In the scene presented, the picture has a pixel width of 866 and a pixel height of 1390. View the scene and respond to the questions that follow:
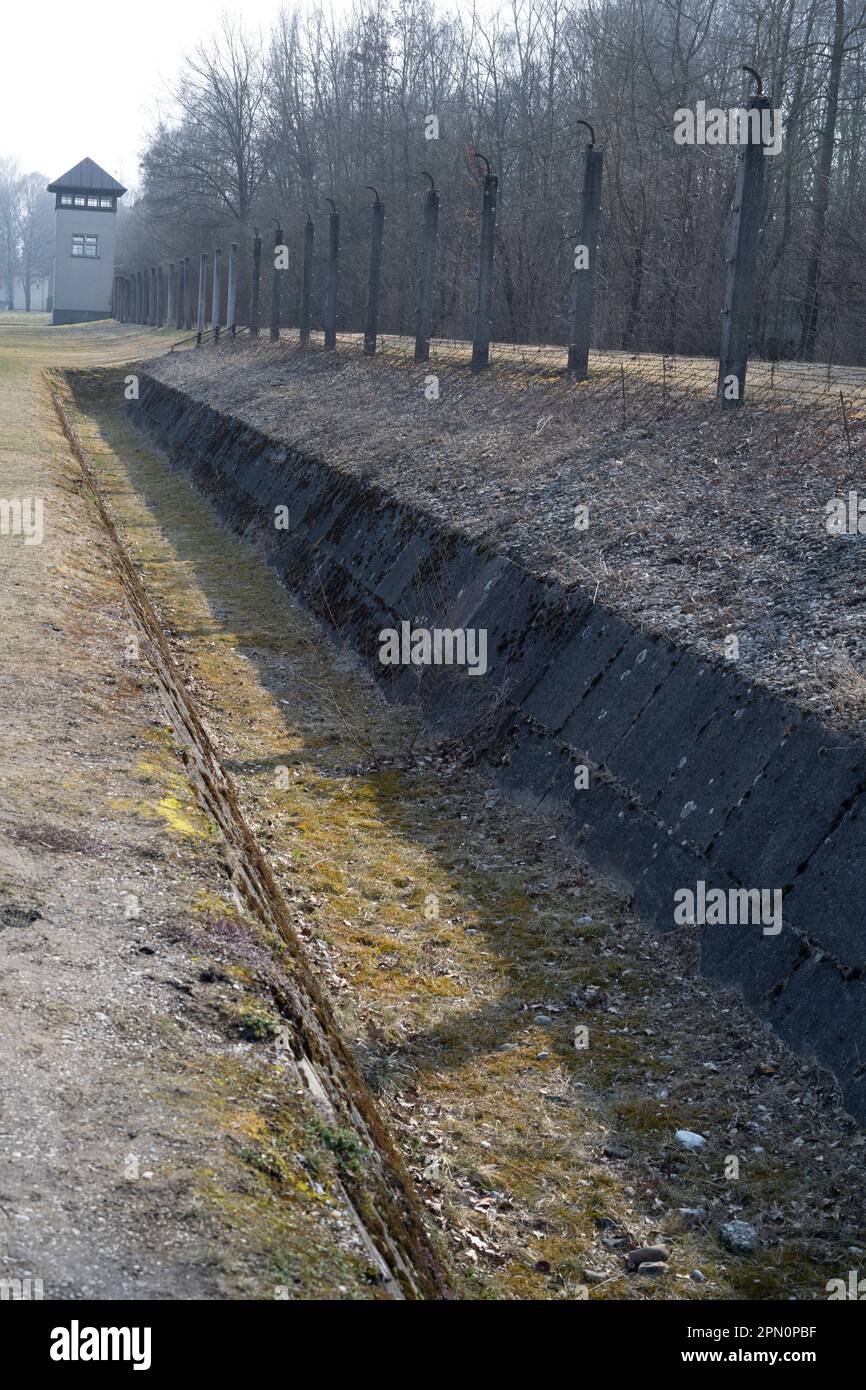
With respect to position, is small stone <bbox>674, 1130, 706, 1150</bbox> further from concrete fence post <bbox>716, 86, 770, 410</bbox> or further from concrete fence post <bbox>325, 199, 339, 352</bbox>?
concrete fence post <bbox>325, 199, 339, 352</bbox>

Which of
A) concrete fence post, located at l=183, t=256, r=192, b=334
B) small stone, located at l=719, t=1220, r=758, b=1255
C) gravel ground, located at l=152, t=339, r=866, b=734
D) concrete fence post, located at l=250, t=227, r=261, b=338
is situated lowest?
small stone, located at l=719, t=1220, r=758, b=1255

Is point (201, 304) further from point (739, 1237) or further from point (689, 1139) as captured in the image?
point (739, 1237)

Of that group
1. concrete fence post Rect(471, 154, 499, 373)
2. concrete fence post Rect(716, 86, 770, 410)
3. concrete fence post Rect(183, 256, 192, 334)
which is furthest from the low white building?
concrete fence post Rect(716, 86, 770, 410)

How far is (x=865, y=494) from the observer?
851cm

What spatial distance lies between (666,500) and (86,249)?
296 ft

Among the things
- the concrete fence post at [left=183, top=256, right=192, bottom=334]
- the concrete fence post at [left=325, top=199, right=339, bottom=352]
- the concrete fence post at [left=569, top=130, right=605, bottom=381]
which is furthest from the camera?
the concrete fence post at [left=183, top=256, right=192, bottom=334]

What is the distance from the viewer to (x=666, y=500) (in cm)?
993

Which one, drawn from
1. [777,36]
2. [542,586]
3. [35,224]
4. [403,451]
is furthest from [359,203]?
[35,224]

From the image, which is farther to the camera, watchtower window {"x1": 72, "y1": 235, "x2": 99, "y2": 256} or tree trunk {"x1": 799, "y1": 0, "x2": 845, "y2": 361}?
watchtower window {"x1": 72, "y1": 235, "x2": 99, "y2": 256}

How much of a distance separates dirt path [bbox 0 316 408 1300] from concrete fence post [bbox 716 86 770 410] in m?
6.35

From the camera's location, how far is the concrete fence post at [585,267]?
14.9m

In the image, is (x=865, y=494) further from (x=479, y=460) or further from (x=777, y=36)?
(x=777, y=36)

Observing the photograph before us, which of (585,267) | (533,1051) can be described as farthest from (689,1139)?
(585,267)

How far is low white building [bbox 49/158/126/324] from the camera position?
8994 cm
